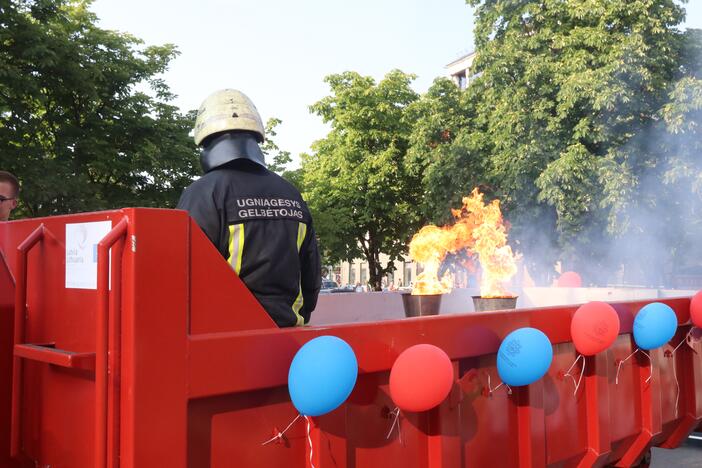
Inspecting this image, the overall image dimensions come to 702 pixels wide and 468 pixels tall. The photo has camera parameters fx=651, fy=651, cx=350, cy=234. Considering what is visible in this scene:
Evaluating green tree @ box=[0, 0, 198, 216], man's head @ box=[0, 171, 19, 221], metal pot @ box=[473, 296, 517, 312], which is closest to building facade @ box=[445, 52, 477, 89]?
green tree @ box=[0, 0, 198, 216]

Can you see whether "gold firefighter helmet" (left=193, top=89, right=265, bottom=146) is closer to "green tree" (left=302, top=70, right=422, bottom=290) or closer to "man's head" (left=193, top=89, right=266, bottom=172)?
"man's head" (left=193, top=89, right=266, bottom=172)

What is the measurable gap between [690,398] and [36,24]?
53.3 feet

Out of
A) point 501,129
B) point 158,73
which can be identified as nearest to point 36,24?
point 158,73

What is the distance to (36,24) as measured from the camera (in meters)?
15.8

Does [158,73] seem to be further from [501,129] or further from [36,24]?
[501,129]

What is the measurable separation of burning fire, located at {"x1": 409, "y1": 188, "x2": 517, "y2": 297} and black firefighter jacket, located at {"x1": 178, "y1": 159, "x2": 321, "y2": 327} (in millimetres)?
3674

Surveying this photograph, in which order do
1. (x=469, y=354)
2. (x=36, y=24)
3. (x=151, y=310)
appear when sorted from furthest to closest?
(x=36, y=24), (x=469, y=354), (x=151, y=310)

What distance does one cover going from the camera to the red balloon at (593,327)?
340 centimetres

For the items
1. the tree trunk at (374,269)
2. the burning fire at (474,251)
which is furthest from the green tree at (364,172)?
the burning fire at (474,251)

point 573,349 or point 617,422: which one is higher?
point 573,349

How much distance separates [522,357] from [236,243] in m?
1.37

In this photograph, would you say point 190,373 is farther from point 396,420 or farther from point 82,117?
point 82,117

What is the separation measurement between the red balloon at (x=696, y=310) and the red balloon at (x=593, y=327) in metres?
1.39

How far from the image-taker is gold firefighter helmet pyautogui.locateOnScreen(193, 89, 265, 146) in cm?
272
